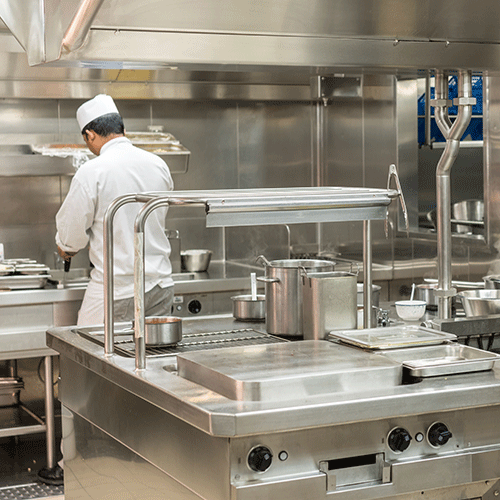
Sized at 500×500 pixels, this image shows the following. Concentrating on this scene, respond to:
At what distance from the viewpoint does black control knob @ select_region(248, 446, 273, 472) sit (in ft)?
6.21

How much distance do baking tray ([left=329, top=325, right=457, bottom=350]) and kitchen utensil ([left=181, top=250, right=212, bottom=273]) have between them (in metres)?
2.57

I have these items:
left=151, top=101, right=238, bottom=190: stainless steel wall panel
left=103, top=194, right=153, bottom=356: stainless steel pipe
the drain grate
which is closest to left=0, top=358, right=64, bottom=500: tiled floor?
the drain grate

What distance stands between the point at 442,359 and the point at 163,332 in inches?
32.6

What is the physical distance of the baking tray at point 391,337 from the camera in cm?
232

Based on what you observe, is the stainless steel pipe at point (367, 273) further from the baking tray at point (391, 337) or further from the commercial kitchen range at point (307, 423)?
the commercial kitchen range at point (307, 423)

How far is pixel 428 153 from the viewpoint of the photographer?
17.3ft

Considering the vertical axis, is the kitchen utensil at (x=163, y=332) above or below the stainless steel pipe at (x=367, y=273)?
below

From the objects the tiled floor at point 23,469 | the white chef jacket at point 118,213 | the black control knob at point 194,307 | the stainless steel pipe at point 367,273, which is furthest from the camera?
the black control knob at point 194,307

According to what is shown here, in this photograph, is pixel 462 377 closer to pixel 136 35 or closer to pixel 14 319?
pixel 136 35

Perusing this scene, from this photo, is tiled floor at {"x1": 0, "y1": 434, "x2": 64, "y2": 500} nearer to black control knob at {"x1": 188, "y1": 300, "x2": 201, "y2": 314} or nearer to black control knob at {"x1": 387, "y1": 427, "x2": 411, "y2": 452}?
black control knob at {"x1": 188, "y1": 300, "x2": 201, "y2": 314}

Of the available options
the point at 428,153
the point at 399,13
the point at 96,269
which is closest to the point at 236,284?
the point at 96,269

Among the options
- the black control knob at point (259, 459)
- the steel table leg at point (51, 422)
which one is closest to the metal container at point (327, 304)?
the black control knob at point (259, 459)

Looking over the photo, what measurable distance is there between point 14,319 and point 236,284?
1.19 meters

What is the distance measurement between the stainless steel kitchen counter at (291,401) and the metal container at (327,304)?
0.27 meters
